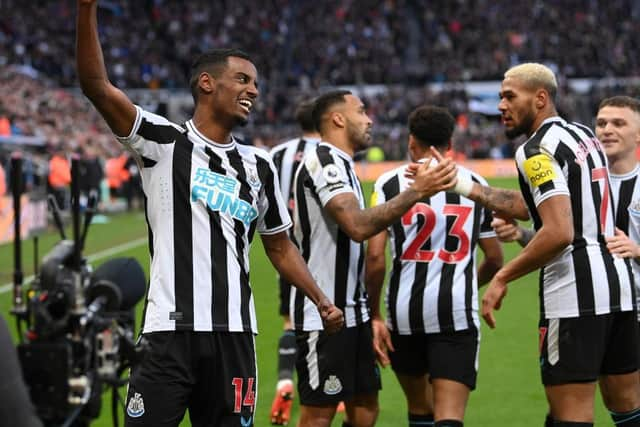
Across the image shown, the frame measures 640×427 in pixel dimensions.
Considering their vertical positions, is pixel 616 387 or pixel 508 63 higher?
pixel 508 63

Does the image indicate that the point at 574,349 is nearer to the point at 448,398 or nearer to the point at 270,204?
the point at 448,398

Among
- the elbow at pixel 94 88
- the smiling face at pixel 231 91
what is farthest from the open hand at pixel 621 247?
the elbow at pixel 94 88

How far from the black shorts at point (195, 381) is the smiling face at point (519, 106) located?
5.78 ft

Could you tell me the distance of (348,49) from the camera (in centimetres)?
4466

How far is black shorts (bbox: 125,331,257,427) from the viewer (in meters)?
4.18

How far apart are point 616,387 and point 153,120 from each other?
2.71 metres

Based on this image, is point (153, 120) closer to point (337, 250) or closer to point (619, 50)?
point (337, 250)

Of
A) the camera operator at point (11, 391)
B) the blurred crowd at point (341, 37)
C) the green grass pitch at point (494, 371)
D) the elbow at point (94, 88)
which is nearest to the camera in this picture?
the camera operator at point (11, 391)

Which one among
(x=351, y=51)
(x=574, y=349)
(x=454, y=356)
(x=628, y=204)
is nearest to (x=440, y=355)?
(x=454, y=356)

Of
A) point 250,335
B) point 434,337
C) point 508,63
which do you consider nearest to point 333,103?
point 434,337

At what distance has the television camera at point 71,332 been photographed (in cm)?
274

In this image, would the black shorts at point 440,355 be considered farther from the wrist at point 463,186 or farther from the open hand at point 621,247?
the open hand at point 621,247

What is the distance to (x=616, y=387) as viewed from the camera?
17.1ft

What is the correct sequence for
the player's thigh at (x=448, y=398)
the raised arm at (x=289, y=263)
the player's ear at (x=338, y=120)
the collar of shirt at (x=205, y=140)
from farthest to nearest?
the player's ear at (x=338, y=120), the player's thigh at (x=448, y=398), the raised arm at (x=289, y=263), the collar of shirt at (x=205, y=140)
